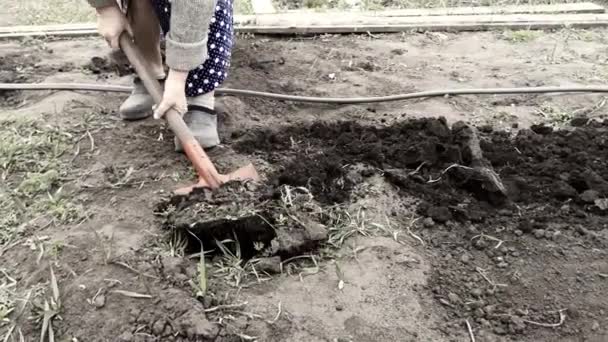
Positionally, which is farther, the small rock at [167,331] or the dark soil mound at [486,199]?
the dark soil mound at [486,199]

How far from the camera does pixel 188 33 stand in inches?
80.6

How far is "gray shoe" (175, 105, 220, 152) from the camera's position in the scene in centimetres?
240

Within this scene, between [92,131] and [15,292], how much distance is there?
97cm

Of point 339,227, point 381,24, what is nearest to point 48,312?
point 339,227

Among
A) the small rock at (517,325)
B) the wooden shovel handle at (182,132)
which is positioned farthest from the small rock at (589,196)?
the wooden shovel handle at (182,132)

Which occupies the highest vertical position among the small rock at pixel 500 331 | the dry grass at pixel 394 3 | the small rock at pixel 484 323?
the dry grass at pixel 394 3

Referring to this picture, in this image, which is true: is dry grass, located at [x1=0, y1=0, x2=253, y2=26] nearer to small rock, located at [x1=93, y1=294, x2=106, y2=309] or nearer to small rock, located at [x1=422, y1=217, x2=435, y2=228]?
small rock, located at [x1=422, y1=217, x2=435, y2=228]

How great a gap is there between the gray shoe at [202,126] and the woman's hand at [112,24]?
39 cm

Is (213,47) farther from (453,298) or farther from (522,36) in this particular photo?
(522,36)

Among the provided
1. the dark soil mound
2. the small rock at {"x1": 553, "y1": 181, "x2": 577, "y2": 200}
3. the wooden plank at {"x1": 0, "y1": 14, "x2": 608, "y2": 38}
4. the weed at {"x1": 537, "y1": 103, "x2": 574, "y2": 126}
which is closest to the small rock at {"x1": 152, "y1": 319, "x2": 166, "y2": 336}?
the dark soil mound

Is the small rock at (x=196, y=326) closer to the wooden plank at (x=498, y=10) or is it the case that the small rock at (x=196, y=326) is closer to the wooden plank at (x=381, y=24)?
the wooden plank at (x=381, y=24)

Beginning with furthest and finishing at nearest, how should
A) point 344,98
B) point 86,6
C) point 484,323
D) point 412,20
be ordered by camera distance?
point 86,6 < point 412,20 < point 344,98 < point 484,323

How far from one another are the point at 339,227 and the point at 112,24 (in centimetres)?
110

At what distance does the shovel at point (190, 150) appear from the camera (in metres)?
2.11
